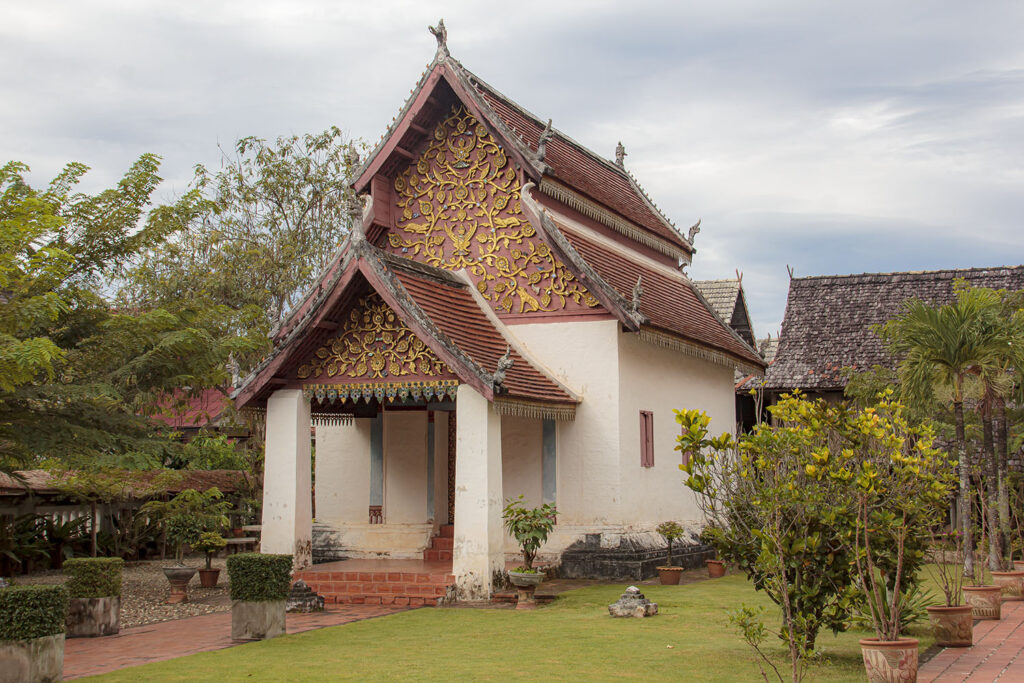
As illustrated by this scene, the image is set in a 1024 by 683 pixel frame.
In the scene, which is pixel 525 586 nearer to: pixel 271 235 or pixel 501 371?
pixel 501 371

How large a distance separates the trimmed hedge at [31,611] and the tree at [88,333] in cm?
184

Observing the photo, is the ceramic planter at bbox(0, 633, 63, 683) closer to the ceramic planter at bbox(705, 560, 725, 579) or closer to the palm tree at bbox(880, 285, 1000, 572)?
the ceramic planter at bbox(705, 560, 725, 579)

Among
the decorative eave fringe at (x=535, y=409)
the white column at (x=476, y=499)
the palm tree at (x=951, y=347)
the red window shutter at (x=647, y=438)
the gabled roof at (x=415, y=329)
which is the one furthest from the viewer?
the red window shutter at (x=647, y=438)

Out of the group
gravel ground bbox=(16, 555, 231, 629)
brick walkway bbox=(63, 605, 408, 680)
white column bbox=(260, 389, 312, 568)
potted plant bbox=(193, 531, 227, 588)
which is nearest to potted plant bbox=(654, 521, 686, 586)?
brick walkway bbox=(63, 605, 408, 680)

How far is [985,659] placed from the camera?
29.0ft

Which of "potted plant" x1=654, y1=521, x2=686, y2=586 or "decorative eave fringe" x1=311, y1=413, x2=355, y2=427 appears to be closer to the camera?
"potted plant" x1=654, y1=521, x2=686, y2=586

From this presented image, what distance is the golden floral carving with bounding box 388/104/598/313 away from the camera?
16.2 metres

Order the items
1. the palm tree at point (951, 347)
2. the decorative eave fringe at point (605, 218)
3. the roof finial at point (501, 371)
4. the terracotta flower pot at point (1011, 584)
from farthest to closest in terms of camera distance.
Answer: the decorative eave fringe at point (605, 218) → the palm tree at point (951, 347) → the roof finial at point (501, 371) → the terracotta flower pot at point (1011, 584)

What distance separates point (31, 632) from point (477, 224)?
1006 centimetres

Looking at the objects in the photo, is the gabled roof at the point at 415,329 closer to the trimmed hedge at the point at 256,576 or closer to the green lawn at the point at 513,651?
the green lawn at the point at 513,651

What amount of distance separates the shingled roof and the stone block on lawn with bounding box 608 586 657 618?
37.9ft

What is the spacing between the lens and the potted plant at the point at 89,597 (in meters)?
11.2

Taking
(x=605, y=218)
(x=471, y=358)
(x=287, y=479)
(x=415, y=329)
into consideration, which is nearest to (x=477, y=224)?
(x=605, y=218)

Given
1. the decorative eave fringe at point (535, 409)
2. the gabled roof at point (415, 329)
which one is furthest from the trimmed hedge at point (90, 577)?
the decorative eave fringe at point (535, 409)
